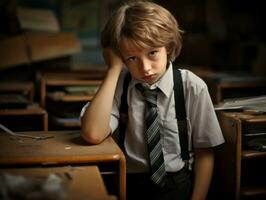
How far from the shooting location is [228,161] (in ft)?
6.15

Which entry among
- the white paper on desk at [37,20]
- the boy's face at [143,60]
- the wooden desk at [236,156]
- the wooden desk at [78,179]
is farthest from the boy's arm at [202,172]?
the white paper on desk at [37,20]

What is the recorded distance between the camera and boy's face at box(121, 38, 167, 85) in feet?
5.32

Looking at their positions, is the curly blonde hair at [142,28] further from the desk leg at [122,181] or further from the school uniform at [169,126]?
the desk leg at [122,181]

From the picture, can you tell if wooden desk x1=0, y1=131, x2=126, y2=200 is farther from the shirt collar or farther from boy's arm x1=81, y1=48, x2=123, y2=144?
the shirt collar

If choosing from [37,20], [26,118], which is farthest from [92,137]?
[37,20]

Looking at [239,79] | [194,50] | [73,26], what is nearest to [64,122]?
[239,79]

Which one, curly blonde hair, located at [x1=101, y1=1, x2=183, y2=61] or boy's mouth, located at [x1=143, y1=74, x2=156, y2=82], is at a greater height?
curly blonde hair, located at [x1=101, y1=1, x2=183, y2=61]

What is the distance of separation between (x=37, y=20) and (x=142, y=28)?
2.11m

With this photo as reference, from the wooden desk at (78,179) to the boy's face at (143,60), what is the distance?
474 mm

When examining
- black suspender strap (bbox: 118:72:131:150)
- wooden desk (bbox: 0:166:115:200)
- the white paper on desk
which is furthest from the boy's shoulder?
the white paper on desk

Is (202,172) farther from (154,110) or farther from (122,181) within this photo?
(122,181)

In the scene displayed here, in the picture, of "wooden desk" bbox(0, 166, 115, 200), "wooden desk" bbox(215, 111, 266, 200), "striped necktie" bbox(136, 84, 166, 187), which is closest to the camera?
"wooden desk" bbox(0, 166, 115, 200)

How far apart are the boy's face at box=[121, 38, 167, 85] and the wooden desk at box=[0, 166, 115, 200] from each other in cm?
47

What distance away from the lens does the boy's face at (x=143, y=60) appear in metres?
1.62
